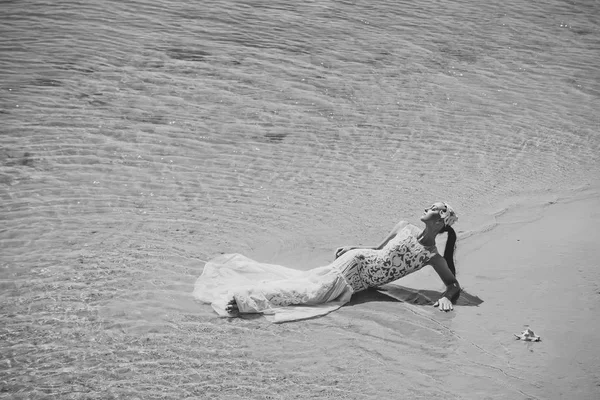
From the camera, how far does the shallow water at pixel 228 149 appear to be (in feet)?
21.6

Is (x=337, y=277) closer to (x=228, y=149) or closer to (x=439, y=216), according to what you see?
(x=439, y=216)

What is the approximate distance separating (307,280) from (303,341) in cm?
79

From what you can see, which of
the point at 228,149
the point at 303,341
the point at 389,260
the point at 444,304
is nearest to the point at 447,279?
the point at 444,304

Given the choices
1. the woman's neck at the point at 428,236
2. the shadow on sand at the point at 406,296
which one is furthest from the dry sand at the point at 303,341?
the woman's neck at the point at 428,236

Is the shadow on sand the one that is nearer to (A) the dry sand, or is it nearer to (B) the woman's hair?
(A) the dry sand

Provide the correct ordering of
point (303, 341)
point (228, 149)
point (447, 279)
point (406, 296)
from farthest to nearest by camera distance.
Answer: point (228, 149) → point (406, 296) → point (447, 279) → point (303, 341)

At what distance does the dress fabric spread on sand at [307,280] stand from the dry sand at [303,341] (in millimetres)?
127

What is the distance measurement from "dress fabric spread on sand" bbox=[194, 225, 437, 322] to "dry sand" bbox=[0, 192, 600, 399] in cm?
13

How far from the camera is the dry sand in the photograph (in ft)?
19.7

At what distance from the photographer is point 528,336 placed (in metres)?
6.64

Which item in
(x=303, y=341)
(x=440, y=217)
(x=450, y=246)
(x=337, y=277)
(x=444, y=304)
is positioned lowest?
(x=303, y=341)

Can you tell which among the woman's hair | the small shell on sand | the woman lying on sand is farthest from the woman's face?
the small shell on sand

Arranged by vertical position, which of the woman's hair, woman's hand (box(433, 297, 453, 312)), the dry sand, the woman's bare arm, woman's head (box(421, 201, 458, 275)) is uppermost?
woman's head (box(421, 201, 458, 275))

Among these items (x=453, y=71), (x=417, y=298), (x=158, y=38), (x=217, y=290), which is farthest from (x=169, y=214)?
(x=453, y=71)
